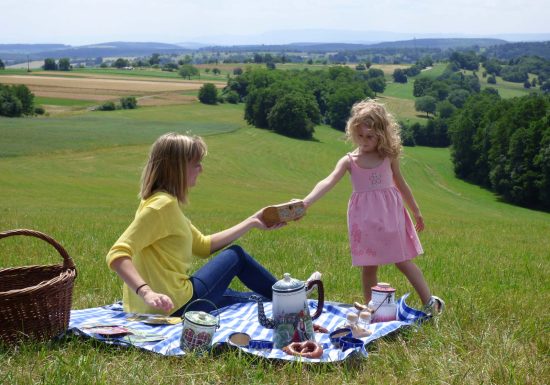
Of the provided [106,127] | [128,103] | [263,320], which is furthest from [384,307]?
[128,103]

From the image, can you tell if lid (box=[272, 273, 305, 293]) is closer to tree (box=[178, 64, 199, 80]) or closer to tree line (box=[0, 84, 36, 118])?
tree line (box=[0, 84, 36, 118])

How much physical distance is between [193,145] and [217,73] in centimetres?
15828

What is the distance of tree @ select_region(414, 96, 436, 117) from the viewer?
346 feet

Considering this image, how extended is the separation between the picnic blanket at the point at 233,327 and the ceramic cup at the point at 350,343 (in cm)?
6

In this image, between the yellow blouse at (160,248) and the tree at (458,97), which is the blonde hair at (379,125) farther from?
the tree at (458,97)

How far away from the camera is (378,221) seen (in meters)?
6.13

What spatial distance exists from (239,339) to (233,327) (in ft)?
2.07

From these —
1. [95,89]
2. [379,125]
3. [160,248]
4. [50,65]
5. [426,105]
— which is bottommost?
[426,105]

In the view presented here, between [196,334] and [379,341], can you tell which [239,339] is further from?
[379,341]

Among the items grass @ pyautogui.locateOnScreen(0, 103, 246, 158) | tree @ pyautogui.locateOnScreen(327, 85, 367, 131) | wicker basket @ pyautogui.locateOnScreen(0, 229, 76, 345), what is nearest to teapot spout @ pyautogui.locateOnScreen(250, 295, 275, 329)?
wicker basket @ pyautogui.locateOnScreen(0, 229, 76, 345)

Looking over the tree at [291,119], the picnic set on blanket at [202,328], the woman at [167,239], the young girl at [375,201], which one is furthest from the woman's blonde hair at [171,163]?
the tree at [291,119]

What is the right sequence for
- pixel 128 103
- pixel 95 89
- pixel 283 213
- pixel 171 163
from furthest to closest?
pixel 95 89 → pixel 128 103 → pixel 283 213 → pixel 171 163

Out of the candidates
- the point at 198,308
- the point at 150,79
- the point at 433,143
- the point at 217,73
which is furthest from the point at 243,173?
the point at 217,73

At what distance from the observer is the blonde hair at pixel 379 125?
6.13 m
